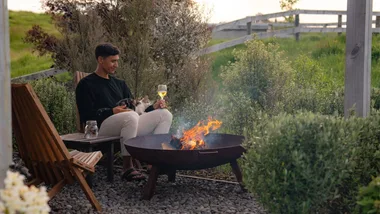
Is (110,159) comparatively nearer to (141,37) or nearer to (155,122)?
(155,122)

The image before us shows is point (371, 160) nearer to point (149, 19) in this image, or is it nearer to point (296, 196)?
point (296, 196)

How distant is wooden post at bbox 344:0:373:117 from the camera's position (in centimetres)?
388

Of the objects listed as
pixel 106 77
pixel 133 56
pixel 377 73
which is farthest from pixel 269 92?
pixel 377 73

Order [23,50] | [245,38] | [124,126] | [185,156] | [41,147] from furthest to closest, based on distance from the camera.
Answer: [23,50]
[245,38]
[124,126]
[185,156]
[41,147]

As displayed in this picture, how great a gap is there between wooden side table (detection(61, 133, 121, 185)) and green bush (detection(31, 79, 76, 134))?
159cm

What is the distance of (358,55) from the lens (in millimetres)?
3922

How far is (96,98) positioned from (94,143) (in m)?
0.57

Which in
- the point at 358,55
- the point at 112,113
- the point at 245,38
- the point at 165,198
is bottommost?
the point at 165,198

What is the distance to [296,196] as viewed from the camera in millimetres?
3201

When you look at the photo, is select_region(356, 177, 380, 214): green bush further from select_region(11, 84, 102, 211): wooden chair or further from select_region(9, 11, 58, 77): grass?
select_region(9, 11, 58, 77): grass

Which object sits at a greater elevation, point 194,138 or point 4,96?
point 4,96

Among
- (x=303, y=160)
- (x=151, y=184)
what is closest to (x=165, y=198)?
(x=151, y=184)

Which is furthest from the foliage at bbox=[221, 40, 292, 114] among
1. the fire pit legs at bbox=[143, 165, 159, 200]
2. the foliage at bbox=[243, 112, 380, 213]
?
the foliage at bbox=[243, 112, 380, 213]

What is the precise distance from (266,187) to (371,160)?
78 centimetres
